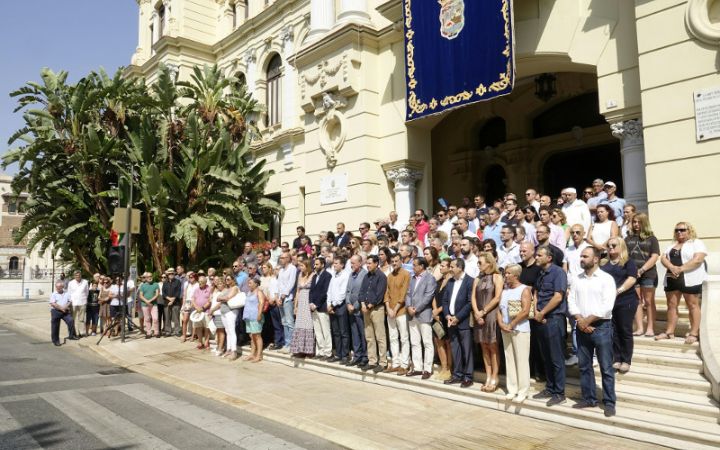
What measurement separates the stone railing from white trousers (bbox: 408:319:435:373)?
11.6ft

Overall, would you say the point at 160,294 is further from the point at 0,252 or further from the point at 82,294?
the point at 0,252

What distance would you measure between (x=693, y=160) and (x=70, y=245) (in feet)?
59.7

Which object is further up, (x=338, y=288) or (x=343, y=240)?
(x=343, y=240)

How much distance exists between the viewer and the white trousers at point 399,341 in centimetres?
841

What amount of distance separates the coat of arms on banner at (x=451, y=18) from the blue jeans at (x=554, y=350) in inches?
324

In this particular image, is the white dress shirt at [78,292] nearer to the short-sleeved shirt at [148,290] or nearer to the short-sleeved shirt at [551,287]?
the short-sleeved shirt at [148,290]

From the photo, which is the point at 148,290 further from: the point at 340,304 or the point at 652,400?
the point at 652,400

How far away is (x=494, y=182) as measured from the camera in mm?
18094

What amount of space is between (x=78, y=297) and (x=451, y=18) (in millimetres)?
12298

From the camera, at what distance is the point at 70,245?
18.1m

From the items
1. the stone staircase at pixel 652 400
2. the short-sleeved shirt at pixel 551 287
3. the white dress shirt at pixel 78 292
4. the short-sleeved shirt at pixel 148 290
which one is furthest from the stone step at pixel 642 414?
the white dress shirt at pixel 78 292

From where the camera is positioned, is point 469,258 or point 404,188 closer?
point 469,258

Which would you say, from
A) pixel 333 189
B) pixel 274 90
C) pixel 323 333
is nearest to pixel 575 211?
pixel 323 333

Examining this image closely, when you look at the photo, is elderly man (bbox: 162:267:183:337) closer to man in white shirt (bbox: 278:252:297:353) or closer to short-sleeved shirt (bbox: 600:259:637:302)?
man in white shirt (bbox: 278:252:297:353)
